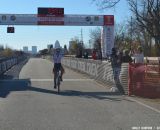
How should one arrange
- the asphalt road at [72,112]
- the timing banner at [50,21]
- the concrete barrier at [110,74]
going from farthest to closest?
1. the timing banner at [50,21]
2. the concrete barrier at [110,74]
3. the asphalt road at [72,112]

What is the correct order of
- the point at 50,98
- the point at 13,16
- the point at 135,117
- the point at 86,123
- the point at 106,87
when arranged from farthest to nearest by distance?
the point at 13,16 → the point at 106,87 → the point at 50,98 → the point at 135,117 → the point at 86,123

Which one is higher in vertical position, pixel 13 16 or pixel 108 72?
pixel 13 16

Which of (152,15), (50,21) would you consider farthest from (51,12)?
(152,15)

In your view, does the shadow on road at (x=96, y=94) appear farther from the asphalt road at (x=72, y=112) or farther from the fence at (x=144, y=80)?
the fence at (x=144, y=80)

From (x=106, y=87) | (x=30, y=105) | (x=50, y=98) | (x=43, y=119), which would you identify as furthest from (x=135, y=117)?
(x=106, y=87)

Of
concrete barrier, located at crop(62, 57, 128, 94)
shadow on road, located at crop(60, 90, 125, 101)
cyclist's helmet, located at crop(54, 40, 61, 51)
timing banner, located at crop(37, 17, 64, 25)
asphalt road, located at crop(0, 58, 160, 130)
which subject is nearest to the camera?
asphalt road, located at crop(0, 58, 160, 130)

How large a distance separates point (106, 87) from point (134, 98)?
457cm

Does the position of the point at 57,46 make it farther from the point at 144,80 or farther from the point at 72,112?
the point at 72,112

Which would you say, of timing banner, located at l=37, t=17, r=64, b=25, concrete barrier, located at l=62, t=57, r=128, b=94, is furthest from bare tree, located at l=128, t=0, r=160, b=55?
timing banner, located at l=37, t=17, r=64, b=25

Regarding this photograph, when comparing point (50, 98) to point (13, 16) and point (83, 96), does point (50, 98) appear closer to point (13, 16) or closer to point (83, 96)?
point (83, 96)

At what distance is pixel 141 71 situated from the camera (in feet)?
55.8

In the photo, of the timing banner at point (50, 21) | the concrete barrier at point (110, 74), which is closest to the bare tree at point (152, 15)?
the concrete barrier at point (110, 74)

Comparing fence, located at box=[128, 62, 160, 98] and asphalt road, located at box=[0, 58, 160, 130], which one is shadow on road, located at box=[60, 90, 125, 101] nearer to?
asphalt road, located at box=[0, 58, 160, 130]

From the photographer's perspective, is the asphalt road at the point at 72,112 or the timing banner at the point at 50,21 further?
the timing banner at the point at 50,21
